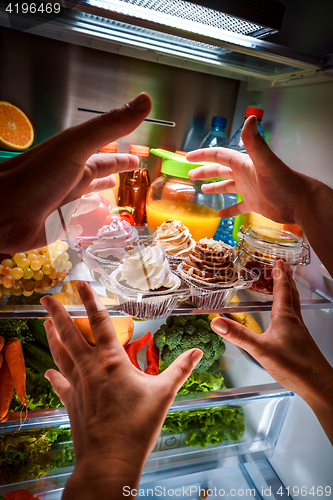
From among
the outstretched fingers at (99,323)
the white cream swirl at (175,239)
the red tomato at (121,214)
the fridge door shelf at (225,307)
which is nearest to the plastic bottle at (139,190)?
Result: the red tomato at (121,214)

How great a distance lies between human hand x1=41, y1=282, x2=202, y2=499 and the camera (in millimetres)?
489

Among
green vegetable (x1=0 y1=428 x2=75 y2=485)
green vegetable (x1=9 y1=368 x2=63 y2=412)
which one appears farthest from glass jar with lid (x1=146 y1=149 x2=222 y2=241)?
green vegetable (x1=0 y1=428 x2=75 y2=485)

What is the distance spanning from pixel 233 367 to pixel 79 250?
82 centimetres

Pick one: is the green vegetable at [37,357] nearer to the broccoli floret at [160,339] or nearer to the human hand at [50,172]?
the broccoli floret at [160,339]

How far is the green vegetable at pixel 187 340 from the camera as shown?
1.13 m

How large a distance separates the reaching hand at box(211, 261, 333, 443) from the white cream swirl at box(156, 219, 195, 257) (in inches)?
11.9

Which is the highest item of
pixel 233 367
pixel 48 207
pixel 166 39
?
pixel 166 39

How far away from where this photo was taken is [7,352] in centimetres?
92

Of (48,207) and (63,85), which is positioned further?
(63,85)

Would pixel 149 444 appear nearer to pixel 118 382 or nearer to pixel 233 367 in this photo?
pixel 118 382

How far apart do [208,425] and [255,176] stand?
94 centimetres

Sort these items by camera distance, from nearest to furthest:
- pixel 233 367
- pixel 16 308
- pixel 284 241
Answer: pixel 16 308, pixel 284 241, pixel 233 367

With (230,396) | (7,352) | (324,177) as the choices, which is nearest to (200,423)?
(230,396)

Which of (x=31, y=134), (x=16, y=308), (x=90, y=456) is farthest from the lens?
(x=31, y=134)
